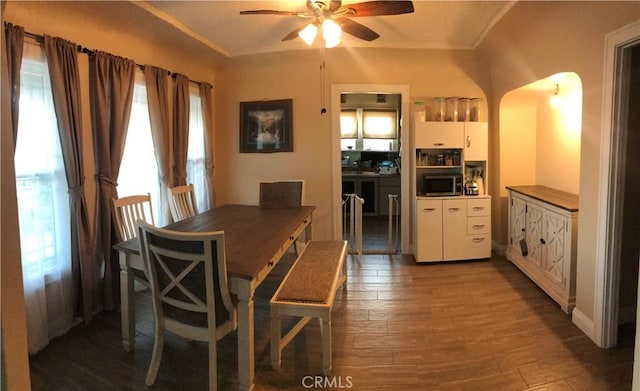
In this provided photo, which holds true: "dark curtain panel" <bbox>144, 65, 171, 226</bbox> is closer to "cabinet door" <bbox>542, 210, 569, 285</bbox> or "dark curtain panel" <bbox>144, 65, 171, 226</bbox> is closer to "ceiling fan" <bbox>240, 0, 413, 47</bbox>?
"ceiling fan" <bbox>240, 0, 413, 47</bbox>

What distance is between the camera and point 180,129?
12.2 feet

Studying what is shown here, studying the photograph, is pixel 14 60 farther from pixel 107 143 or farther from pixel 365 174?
pixel 365 174

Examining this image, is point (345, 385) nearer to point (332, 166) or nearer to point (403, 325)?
point (403, 325)

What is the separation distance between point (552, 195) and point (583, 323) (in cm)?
133

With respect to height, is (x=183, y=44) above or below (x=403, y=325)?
above

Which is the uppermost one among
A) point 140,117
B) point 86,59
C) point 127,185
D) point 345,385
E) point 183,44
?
point 183,44

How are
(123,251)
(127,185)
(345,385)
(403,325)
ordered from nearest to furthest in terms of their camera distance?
(345,385), (123,251), (403,325), (127,185)

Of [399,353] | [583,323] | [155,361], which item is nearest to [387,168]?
[583,323]

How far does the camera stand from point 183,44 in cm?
351

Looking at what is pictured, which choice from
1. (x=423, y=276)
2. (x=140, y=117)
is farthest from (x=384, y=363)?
(x=140, y=117)

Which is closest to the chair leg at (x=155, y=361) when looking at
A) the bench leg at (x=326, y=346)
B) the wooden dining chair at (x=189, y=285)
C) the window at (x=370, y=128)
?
the wooden dining chair at (x=189, y=285)

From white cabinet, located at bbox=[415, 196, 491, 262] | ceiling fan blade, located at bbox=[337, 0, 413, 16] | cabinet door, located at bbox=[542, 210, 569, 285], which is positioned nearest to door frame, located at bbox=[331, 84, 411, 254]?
white cabinet, located at bbox=[415, 196, 491, 262]

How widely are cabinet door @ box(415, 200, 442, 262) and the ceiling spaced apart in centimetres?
Answer: 178

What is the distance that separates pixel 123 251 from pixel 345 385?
60.9 inches
